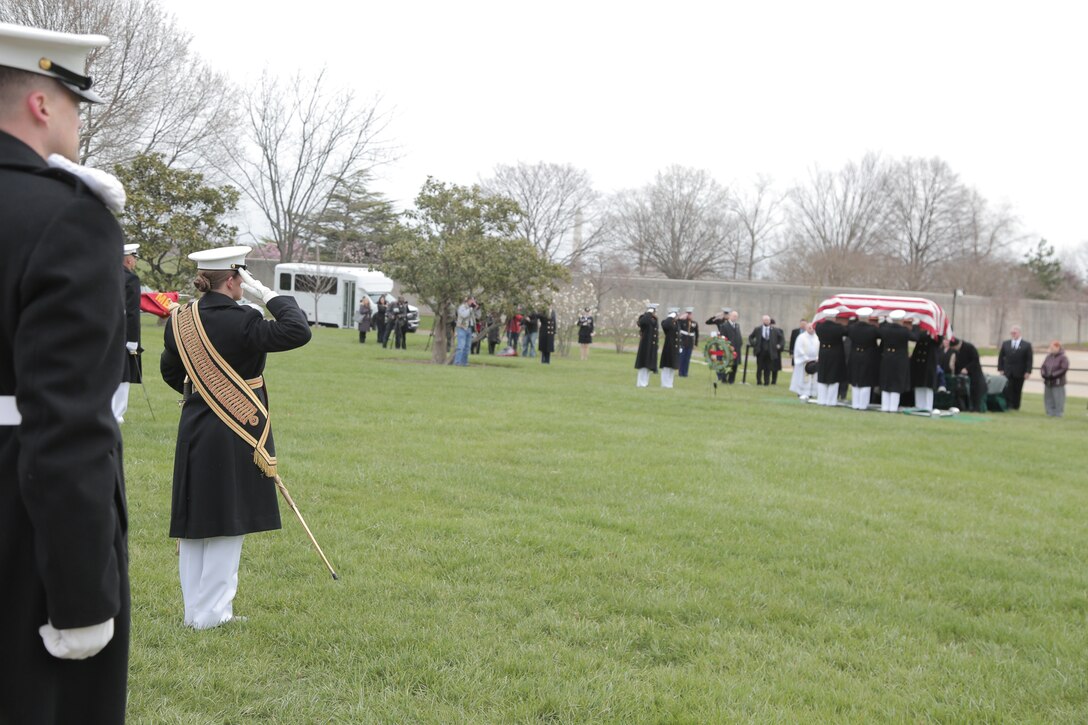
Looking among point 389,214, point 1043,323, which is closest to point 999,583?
point 389,214

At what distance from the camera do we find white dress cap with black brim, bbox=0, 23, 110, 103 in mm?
2078

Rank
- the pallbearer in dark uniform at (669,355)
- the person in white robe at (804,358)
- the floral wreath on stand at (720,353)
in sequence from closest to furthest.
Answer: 1. the floral wreath on stand at (720,353)
2. the pallbearer in dark uniform at (669,355)
3. the person in white robe at (804,358)

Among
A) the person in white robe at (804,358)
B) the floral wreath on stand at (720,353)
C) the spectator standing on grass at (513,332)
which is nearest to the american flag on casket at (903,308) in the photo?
the person in white robe at (804,358)

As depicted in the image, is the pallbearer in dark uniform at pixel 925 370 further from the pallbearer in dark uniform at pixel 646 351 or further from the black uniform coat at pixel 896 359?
the pallbearer in dark uniform at pixel 646 351

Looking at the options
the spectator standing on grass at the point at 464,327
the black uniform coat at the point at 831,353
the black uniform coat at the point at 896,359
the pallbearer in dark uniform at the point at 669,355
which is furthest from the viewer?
the spectator standing on grass at the point at 464,327

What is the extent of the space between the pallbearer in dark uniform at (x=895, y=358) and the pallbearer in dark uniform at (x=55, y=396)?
19.3 meters

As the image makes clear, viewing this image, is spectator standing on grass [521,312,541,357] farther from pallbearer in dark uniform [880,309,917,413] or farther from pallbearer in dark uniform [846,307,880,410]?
pallbearer in dark uniform [880,309,917,413]

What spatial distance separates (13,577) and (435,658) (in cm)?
289

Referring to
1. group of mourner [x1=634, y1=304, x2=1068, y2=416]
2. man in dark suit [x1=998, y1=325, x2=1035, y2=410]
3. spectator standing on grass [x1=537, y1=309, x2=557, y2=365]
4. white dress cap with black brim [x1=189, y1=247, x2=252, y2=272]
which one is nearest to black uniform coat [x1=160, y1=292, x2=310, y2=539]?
white dress cap with black brim [x1=189, y1=247, x2=252, y2=272]

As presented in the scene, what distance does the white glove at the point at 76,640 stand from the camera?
209cm

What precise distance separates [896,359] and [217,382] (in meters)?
17.2

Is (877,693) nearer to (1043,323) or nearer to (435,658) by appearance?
(435,658)

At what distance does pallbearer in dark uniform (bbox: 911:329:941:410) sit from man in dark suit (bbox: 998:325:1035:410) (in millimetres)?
2065

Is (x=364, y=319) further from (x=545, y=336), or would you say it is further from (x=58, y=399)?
(x=58, y=399)
